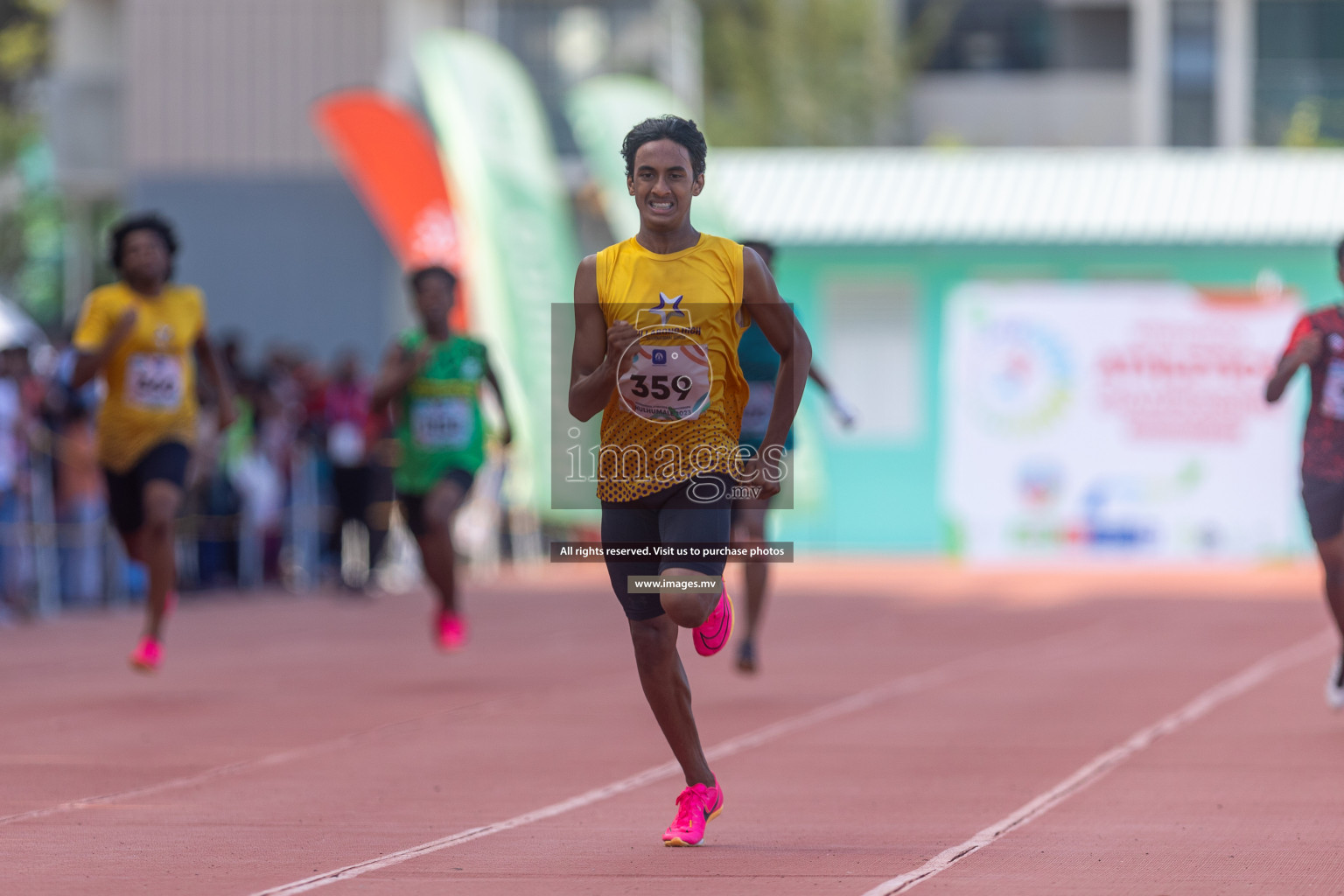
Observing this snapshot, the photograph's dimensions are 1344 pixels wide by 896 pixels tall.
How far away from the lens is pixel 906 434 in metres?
27.7

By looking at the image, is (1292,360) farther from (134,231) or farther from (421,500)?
(134,231)

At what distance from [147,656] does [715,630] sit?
5013 mm

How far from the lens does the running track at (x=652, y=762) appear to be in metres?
6.29

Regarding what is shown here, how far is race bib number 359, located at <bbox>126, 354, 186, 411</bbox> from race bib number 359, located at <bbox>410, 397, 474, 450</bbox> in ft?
4.86

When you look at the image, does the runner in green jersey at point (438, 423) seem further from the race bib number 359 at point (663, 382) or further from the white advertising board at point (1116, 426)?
the white advertising board at point (1116, 426)

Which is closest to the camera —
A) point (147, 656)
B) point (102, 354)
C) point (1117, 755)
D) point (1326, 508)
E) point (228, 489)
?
point (1117, 755)

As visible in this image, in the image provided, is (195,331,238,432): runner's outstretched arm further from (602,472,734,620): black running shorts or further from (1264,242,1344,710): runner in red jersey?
(602,472,734,620): black running shorts

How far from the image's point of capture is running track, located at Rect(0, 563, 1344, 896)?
629 centimetres

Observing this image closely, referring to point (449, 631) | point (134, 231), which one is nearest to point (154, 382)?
point (134, 231)

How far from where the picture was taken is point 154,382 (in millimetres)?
11297

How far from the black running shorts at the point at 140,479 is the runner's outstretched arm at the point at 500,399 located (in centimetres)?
167

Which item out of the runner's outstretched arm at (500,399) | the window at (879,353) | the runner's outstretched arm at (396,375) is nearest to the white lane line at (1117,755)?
the runner's outstretched arm at (500,399)

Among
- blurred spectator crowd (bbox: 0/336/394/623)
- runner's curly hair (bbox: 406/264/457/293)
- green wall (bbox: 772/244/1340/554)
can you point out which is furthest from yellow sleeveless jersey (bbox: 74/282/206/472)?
green wall (bbox: 772/244/1340/554)

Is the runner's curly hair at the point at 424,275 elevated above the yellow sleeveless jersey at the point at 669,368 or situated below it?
above
